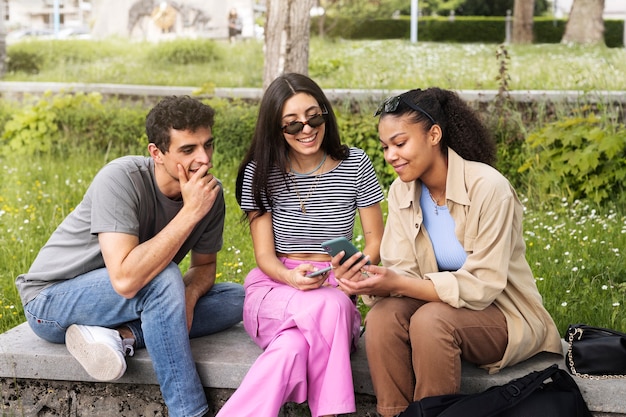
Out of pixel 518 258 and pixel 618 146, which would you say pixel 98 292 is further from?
pixel 618 146

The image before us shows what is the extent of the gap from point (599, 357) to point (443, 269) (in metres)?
0.62

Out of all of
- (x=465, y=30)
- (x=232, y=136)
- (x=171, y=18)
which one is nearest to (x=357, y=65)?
(x=232, y=136)

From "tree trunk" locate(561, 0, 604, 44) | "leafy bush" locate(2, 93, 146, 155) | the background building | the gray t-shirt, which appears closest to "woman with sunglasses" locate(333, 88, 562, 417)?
the gray t-shirt

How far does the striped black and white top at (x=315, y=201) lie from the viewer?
3.51m

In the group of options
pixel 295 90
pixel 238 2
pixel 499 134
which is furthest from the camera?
pixel 238 2

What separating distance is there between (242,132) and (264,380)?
5.22 meters

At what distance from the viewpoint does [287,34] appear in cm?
736

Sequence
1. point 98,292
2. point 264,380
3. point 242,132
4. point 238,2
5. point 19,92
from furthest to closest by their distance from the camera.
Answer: point 238,2, point 19,92, point 242,132, point 98,292, point 264,380

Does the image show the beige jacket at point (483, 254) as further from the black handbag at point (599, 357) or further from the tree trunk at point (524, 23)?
the tree trunk at point (524, 23)

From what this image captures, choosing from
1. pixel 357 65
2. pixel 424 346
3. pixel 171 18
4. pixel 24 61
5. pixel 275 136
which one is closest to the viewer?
pixel 424 346

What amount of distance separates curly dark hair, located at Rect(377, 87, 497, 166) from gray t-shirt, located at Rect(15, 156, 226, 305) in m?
0.85

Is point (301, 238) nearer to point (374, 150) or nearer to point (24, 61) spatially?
point (374, 150)

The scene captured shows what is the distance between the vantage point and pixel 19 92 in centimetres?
1134

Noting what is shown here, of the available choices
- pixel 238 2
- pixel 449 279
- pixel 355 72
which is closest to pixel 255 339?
pixel 449 279
